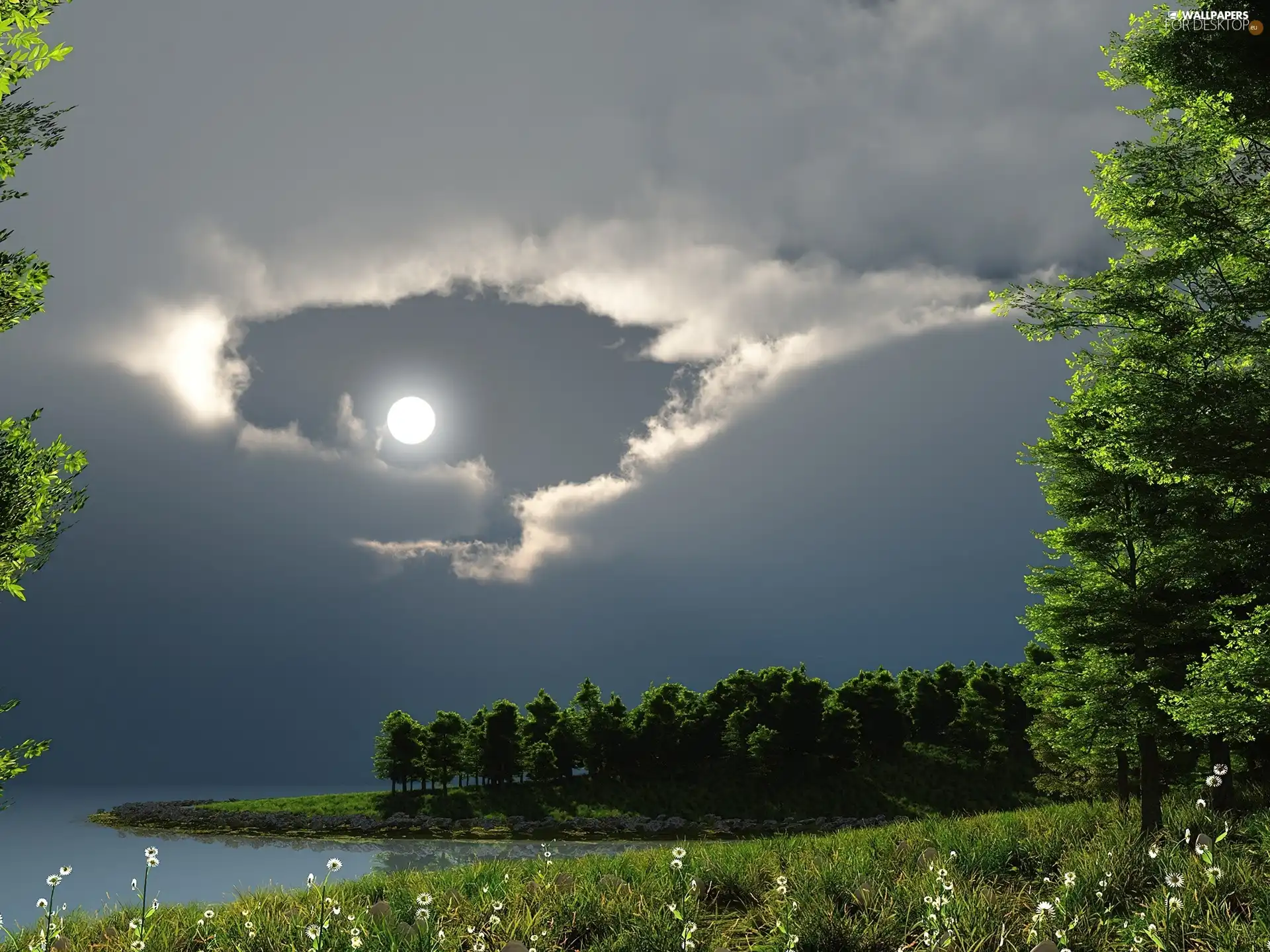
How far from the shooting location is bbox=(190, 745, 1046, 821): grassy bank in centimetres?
5141

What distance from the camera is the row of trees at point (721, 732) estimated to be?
185 feet

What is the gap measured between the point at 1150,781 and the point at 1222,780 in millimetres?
1834

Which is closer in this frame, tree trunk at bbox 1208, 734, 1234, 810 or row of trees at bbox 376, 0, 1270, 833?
row of trees at bbox 376, 0, 1270, 833

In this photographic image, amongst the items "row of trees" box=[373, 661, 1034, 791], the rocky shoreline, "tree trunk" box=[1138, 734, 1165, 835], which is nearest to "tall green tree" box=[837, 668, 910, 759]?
"row of trees" box=[373, 661, 1034, 791]

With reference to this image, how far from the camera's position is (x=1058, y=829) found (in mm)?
10516

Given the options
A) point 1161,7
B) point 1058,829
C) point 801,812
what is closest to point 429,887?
point 1058,829

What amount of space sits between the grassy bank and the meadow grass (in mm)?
45450

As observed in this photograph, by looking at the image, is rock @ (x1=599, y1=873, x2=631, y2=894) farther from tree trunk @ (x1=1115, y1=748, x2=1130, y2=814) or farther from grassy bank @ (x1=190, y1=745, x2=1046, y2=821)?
grassy bank @ (x1=190, y1=745, x2=1046, y2=821)

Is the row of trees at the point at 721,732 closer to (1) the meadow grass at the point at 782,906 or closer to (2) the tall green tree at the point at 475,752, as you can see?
(2) the tall green tree at the point at 475,752

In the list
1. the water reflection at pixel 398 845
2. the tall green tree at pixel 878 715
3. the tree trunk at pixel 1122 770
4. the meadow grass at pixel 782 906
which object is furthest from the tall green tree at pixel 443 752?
the meadow grass at pixel 782 906

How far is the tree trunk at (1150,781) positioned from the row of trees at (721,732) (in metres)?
40.6

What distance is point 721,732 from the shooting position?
60906 mm

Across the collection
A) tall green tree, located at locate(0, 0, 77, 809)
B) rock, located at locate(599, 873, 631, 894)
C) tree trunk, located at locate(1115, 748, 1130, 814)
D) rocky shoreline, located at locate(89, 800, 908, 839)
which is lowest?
rocky shoreline, located at locate(89, 800, 908, 839)

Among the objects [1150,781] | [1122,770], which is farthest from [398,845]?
[1150,781]
